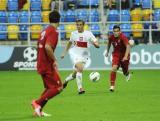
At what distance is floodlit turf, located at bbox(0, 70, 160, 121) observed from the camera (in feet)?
44.6

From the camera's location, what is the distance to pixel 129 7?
32.8 meters

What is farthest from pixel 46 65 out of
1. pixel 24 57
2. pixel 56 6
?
pixel 56 6

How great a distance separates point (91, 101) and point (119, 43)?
4074 millimetres

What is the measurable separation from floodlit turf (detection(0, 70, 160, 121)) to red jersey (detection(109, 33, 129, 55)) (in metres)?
1.26

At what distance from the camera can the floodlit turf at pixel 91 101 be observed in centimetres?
1360

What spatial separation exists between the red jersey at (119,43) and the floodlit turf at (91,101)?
1262 millimetres

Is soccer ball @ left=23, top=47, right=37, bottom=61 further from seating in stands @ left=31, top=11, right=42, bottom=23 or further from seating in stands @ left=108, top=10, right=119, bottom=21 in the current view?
seating in stands @ left=108, top=10, right=119, bottom=21

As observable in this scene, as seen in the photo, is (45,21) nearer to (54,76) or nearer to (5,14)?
(5,14)

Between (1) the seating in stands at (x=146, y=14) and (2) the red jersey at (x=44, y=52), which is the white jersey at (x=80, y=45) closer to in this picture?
(2) the red jersey at (x=44, y=52)

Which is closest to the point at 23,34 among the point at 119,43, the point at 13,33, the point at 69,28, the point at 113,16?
the point at 13,33

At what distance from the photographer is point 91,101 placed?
16.8 m

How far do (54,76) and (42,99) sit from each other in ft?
1.80

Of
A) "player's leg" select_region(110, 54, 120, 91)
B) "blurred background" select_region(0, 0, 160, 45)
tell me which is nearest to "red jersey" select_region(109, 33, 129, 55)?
"player's leg" select_region(110, 54, 120, 91)

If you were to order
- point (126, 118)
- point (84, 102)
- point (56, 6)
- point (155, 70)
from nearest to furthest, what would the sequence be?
point (126, 118)
point (84, 102)
point (155, 70)
point (56, 6)
